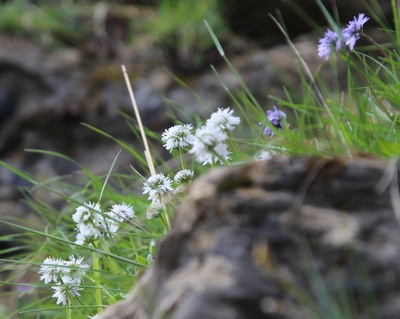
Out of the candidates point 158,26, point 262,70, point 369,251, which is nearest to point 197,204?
point 369,251

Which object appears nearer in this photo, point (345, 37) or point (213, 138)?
point (213, 138)

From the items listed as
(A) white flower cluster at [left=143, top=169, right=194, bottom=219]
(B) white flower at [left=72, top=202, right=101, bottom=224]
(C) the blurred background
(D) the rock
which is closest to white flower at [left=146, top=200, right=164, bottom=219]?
(A) white flower cluster at [left=143, top=169, right=194, bottom=219]

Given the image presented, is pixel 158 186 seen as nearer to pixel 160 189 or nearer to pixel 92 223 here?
pixel 160 189

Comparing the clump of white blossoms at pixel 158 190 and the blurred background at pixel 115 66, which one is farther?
the blurred background at pixel 115 66

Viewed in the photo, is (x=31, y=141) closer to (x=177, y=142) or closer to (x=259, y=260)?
(x=177, y=142)

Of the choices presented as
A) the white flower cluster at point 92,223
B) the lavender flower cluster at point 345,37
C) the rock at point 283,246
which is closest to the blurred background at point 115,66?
the lavender flower cluster at point 345,37

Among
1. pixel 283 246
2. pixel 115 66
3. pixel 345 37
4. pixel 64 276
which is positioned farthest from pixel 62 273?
pixel 115 66

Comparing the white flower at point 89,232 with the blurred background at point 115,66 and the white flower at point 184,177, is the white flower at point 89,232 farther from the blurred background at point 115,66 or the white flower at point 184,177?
the blurred background at point 115,66

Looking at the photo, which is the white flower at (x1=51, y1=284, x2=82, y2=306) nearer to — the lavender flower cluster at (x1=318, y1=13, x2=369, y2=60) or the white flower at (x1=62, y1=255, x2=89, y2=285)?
the white flower at (x1=62, y1=255, x2=89, y2=285)
